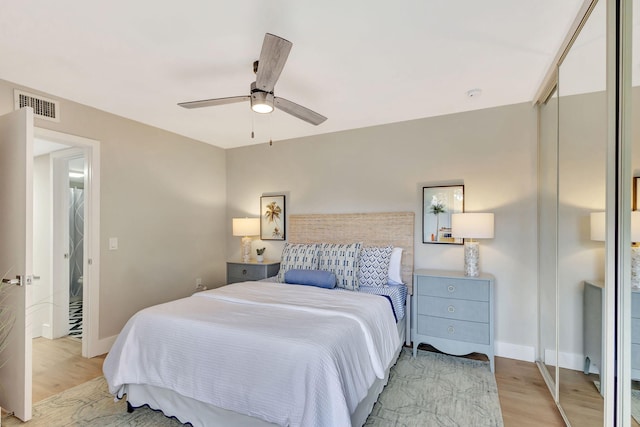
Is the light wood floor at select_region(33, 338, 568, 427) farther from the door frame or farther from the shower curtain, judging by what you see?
the shower curtain

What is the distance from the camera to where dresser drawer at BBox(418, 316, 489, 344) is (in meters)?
2.87

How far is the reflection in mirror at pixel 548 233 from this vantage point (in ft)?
7.86

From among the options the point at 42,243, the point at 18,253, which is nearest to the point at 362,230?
the point at 18,253

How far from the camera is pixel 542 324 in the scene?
2.82 m

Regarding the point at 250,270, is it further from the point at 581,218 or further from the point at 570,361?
the point at 581,218

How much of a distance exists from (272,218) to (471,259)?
8.57ft

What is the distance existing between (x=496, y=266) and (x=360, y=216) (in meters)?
1.52

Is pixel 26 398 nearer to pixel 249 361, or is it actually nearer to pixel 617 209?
pixel 249 361

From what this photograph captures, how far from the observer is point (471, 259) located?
3029mm

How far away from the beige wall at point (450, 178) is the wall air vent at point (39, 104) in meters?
2.39

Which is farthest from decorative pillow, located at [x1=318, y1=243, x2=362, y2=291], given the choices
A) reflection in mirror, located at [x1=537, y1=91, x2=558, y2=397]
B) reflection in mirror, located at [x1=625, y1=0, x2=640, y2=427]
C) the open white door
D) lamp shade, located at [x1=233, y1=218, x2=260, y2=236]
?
the open white door

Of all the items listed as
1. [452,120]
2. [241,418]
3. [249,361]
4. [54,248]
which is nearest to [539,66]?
[452,120]

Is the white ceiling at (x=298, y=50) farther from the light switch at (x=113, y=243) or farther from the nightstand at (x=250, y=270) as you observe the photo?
the nightstand at (x=250, y=270)

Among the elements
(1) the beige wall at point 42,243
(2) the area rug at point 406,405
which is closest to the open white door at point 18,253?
(2) the area rug at point 406,405
